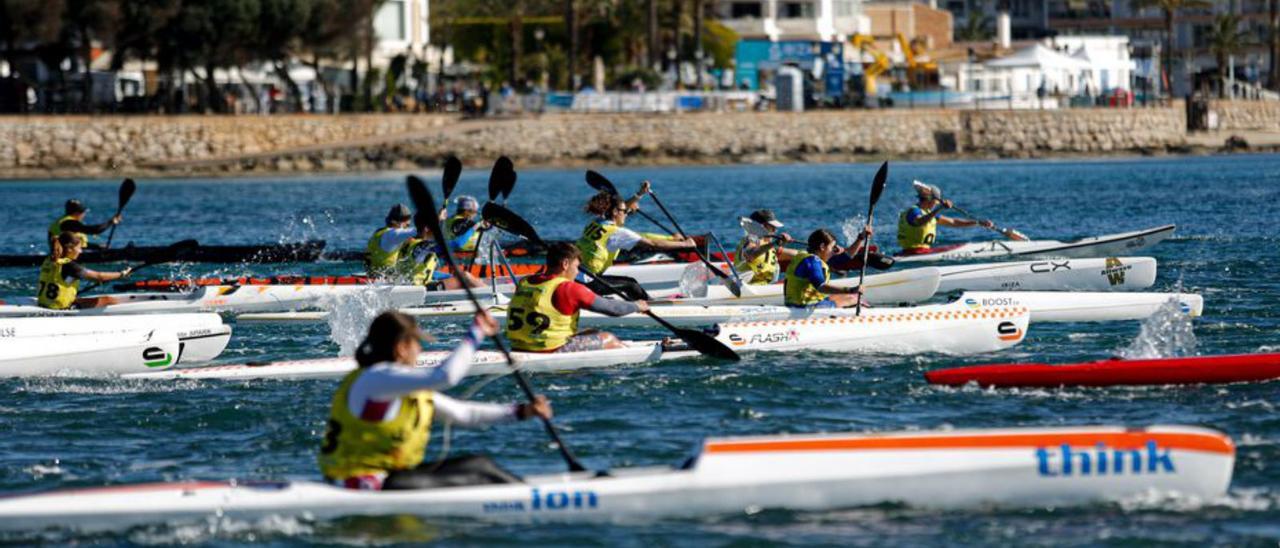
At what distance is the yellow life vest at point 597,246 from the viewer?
20.3 metres

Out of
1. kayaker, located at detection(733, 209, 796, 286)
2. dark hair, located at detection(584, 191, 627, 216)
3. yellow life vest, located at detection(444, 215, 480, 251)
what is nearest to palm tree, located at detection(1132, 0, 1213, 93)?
kayaker, located at detection(733, 209, 796, 286)

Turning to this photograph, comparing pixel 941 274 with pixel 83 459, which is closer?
pixel 83 459

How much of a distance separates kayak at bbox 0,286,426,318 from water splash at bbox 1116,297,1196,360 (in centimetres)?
852

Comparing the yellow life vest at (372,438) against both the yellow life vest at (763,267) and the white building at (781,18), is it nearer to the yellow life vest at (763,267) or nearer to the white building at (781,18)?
the yellow life vest at (763,267)

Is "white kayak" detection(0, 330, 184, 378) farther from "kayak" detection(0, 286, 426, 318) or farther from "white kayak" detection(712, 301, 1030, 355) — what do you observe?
"white kayak" detection(712, 301, 1030, 355)

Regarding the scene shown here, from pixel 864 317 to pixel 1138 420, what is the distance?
13.6ft

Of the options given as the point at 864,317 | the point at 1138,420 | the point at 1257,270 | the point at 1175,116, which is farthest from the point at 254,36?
the point at 1138,420

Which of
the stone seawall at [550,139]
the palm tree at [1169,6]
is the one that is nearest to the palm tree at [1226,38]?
the palm tree at [1169,6]

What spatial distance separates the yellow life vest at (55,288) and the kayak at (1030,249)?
11.8 metres

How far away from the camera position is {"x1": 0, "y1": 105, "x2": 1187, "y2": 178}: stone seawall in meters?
64.8

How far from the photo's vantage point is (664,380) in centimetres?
1639

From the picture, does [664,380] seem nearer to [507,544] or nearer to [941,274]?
[507,544]

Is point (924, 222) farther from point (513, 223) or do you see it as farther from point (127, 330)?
point (127, 330)

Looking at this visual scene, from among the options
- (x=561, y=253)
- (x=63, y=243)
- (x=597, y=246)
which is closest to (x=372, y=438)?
(x=561, y=253)
